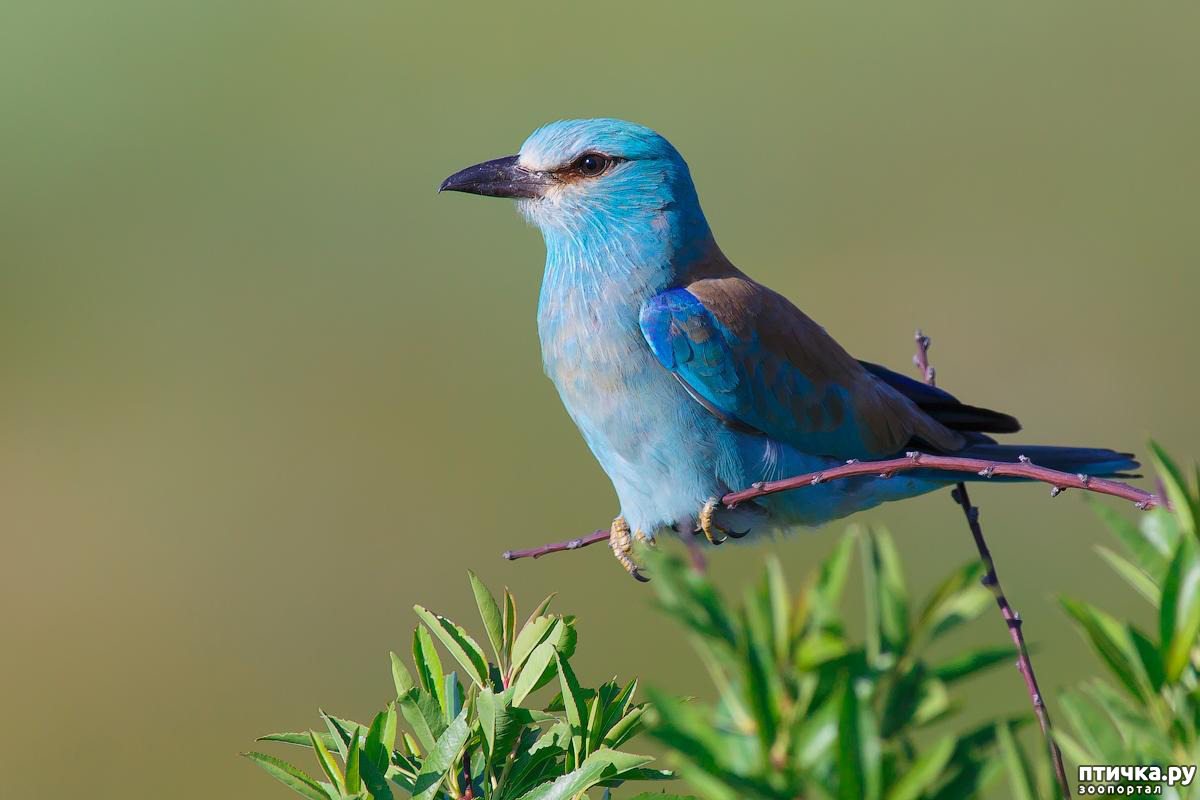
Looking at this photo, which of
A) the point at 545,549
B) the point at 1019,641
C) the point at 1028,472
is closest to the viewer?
the point at 1028,472

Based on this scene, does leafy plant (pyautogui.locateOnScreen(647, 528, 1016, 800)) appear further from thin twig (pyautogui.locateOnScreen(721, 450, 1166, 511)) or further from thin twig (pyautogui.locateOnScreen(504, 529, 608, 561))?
thin twig (pyautogui.locateOnScreen(504, 529, 608, 561))

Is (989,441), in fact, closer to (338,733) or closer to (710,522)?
(710,522)

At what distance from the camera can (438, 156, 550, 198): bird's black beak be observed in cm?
332

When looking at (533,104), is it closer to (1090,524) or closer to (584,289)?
(1090,524)

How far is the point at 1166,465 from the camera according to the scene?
0.86 metres

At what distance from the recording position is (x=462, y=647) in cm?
156

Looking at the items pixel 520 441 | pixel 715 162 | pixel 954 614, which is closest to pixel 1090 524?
pixel 520 441

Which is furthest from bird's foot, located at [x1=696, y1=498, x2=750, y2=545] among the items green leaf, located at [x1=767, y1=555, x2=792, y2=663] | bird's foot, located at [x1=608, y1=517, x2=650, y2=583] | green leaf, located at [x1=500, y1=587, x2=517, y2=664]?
green leaf, located at [x1=767, y1=555, x2=792, y2=663]

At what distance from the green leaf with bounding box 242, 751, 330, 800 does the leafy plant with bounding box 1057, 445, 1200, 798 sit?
0.77 meters

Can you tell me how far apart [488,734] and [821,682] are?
0.63 metres

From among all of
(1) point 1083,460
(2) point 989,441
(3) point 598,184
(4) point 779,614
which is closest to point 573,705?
(4) point 779,614

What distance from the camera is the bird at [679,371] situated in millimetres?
2969

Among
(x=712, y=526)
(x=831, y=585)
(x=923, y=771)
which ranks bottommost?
(x=712, y=526)

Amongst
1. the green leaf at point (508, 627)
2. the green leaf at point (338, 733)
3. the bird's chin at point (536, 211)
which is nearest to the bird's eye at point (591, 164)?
the bird's chin at point (536, 211)
